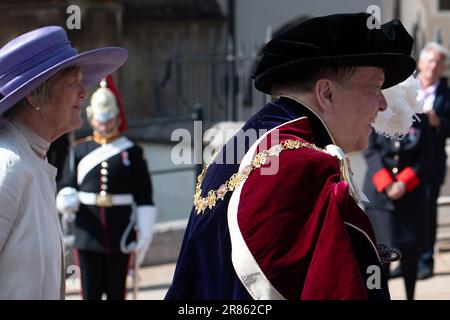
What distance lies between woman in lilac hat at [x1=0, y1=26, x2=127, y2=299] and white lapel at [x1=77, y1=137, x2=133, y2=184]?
2.85 meters

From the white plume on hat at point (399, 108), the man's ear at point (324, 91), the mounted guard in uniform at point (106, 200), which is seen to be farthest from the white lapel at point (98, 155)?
the man's ear at point (324, 91)

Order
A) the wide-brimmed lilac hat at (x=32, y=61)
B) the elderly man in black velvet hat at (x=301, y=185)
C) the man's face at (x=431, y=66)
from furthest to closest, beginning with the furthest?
1. the man's face at (x=431, y=66)
2. the wide-brimmed lilac hat at (x=32, y=61)
3. the elderly man in black velvet hat at (x=301, y=185)

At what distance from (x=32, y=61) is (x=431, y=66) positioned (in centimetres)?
497

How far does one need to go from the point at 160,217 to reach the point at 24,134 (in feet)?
23.5

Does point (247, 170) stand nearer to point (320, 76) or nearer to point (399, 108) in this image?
point (320, 76)

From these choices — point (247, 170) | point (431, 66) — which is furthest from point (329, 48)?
point (431, 66)

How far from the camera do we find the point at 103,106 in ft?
20.7

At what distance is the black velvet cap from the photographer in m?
2.82

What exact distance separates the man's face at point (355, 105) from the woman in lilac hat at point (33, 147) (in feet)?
2.88

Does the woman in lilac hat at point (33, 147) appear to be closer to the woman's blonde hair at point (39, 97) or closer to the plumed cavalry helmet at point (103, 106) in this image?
the woman's blonde hair at point (39, 97)

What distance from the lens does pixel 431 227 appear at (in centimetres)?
785

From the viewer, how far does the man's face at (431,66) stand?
7.55m

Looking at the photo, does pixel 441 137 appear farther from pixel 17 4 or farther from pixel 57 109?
→ pixel 17 4

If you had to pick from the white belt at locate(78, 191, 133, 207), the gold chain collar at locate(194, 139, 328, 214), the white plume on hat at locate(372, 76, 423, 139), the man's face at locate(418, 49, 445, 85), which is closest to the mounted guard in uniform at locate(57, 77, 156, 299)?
the white belt at locate(78, 191, 133, 207)
